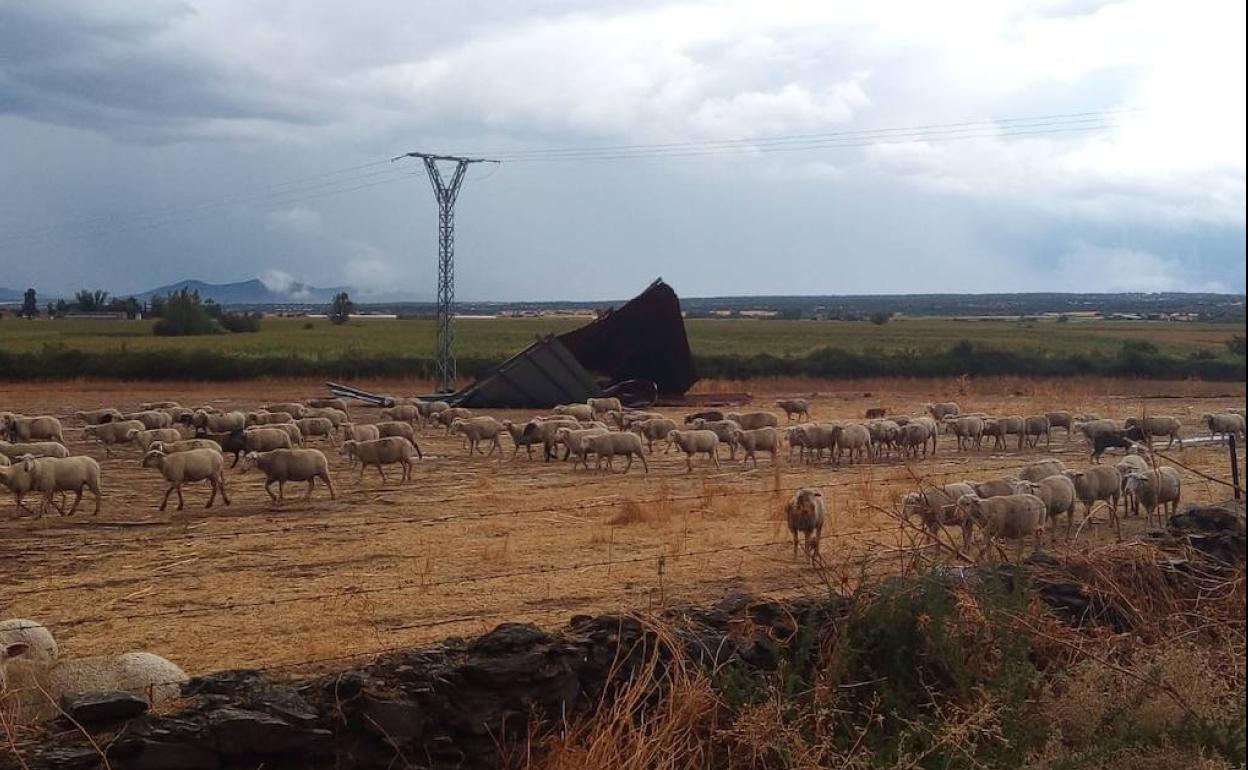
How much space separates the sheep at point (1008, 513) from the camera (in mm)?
Result: 13523

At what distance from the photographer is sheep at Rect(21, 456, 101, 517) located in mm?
17359

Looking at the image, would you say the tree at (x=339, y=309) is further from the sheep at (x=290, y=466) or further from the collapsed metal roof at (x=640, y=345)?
the sheep at (x=290, y=466)

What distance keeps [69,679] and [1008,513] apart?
964cm

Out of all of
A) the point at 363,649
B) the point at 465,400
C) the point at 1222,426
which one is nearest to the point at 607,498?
the point at 363,649

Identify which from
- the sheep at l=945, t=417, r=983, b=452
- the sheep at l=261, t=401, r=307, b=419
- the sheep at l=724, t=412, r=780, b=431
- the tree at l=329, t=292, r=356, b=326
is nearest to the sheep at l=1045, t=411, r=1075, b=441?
the sheep at l=945, t=417, r=983, b=452

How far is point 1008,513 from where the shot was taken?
13.7m

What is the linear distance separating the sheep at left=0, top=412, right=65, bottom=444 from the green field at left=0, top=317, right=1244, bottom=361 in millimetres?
1667

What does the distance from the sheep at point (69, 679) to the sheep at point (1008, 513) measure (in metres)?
8.53

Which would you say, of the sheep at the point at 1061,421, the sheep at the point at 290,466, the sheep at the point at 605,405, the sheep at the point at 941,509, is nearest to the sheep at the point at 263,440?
the sheep at the point at 290,466

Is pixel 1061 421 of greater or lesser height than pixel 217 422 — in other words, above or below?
below

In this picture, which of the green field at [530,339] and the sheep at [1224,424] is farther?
the green field at [530,339]

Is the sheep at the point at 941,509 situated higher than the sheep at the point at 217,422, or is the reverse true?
the sheep at the point at 941,509

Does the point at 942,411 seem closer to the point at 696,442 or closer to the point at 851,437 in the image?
the point at 851,437

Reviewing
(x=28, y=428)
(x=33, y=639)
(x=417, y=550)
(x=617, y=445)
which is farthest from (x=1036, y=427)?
(x=33, y=639)
